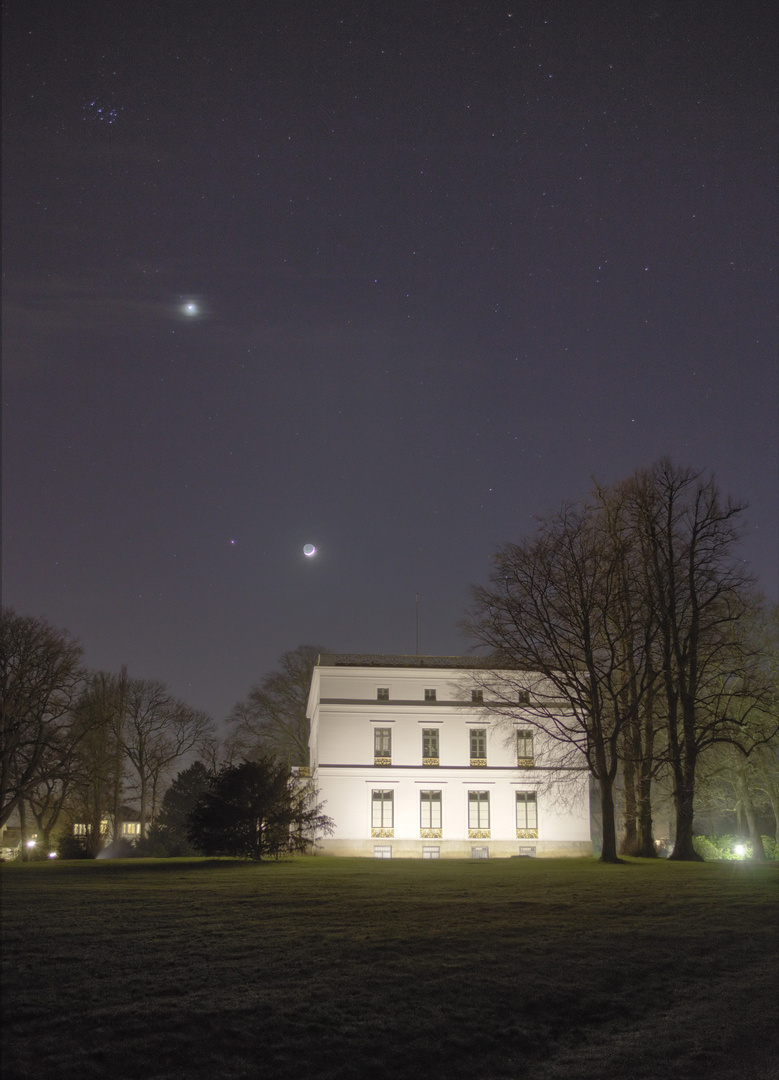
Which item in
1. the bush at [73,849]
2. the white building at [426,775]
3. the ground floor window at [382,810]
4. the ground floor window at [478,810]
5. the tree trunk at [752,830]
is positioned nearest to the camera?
the bush at [73,849]

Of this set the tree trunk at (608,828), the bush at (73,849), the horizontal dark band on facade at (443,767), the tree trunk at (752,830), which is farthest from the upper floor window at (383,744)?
the tree trunk at (608,828)

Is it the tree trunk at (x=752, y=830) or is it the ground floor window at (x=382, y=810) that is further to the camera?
the ground floor window at (x=382, y=810)

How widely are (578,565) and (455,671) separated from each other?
1733 centimetres

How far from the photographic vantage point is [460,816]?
44.9m

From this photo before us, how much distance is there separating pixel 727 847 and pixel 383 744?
16.9 meters

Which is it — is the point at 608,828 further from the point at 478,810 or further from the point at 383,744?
the point at 383,744

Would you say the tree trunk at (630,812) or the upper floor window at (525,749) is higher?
the upper floor window at (525,749)

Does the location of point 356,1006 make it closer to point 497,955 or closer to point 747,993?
point 497,955

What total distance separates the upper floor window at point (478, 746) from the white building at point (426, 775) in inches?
2.1

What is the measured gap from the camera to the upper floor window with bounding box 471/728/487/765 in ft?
151

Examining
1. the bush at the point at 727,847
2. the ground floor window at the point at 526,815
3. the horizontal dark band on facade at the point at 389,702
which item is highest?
the horizontal dark band on facade at the point at 389,702

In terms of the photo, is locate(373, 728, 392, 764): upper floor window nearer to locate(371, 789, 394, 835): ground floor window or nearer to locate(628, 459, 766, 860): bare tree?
locate(371, 789, 394, 835): ground floor window

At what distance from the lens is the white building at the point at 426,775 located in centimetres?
4441

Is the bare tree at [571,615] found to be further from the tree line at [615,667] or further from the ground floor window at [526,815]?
the ground floor window at [526,815]
